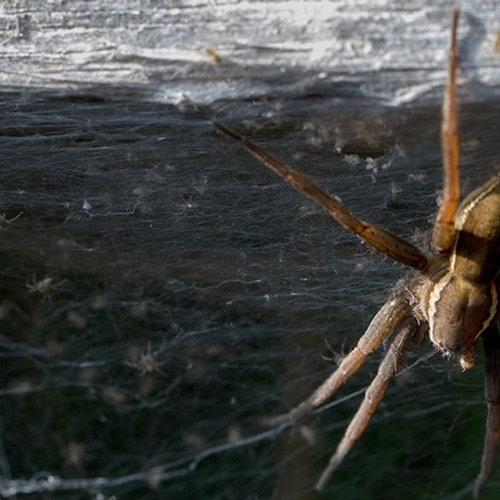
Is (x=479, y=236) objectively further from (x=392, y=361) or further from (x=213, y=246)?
(x=213, y=246)

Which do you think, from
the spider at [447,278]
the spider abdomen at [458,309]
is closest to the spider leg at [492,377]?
the spider at [447,278]

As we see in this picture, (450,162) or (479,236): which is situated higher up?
(450,162)

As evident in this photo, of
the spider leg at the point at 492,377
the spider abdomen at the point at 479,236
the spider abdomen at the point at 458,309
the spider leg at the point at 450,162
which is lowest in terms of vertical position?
the spider leg at the point at 492,377

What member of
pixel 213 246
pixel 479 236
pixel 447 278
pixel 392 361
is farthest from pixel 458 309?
pixel 213 246

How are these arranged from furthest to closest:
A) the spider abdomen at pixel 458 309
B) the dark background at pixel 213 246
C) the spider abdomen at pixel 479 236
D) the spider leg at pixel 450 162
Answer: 1. the spider abdomen at pixel 458 309
2. the spider abdomen at pixel 479 236
3. the dark background at pixel 213 246
4. the spider leg at pixel 450 162

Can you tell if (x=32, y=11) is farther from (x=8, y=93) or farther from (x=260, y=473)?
(x=260, y=473)

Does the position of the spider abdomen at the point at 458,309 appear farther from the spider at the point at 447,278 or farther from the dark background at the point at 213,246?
the dark background at the point at 213,246

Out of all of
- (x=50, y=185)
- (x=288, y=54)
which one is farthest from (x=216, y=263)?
(x=288, y=54)
